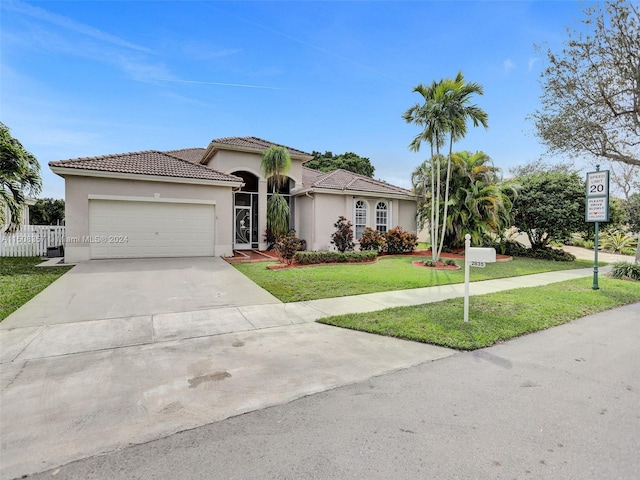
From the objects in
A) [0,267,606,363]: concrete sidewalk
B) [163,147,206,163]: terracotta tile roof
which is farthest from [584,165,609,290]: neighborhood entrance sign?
[163,147,206,163]: terracotta tile roof

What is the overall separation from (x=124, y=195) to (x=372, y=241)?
11045mm

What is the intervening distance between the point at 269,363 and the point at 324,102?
663 inches

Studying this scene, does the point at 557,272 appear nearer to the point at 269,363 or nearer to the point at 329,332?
the point at 329,332

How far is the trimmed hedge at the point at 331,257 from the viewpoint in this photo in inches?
500

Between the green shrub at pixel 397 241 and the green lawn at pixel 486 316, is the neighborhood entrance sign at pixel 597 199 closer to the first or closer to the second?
the green lawn at pixel 486 316

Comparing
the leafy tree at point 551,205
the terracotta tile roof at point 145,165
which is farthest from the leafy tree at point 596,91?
the terracotta tile roof at point 145,165

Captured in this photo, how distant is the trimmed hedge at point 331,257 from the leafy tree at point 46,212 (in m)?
23.5

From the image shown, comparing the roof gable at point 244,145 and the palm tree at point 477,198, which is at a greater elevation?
the roof gable at point 244,145

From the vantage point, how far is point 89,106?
12984mm

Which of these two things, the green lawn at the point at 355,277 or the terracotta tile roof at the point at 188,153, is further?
the terracotta tile roof at the point at 188,153

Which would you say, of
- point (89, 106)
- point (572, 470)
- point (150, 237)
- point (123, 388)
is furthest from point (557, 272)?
point (89, 106)

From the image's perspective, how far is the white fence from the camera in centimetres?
1434

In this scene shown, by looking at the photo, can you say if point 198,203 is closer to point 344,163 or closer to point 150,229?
point 150,229

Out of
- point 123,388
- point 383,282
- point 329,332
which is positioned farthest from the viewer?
point 383,282
